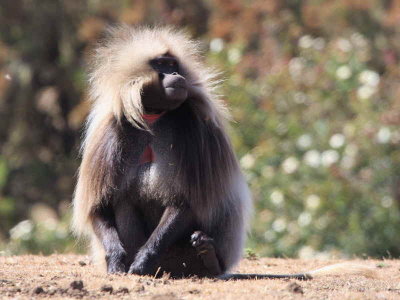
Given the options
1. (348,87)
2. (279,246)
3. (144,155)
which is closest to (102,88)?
(144,155)

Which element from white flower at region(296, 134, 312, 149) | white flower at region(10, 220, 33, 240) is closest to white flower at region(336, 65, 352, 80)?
white flower at region(296, 134, 312, 149)

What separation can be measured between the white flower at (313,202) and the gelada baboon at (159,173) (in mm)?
3455

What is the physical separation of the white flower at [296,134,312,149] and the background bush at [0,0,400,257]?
14mm

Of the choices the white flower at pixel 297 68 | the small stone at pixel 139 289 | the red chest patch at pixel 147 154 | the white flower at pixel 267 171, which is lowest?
the small stone at pixel 139 289

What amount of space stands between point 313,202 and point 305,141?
2.62ft

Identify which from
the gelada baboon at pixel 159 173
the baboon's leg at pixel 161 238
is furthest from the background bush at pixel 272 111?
the baboon's leg at pixel 161 238

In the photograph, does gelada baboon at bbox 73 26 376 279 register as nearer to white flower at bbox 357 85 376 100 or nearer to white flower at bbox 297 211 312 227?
white flower at bbox 297 211 312 227

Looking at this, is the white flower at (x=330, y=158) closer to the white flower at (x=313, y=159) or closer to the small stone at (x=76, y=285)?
the white flower at (x=313, y=159)

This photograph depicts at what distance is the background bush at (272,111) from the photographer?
9320mm

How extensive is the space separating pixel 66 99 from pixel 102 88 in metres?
9.13

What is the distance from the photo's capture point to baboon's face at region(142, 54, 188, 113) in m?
5.48

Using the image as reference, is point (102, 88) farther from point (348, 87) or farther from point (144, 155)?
point (348, 87)

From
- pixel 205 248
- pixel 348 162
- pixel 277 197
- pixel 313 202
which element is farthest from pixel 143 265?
pixel 348 162

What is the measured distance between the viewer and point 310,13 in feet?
45.1
